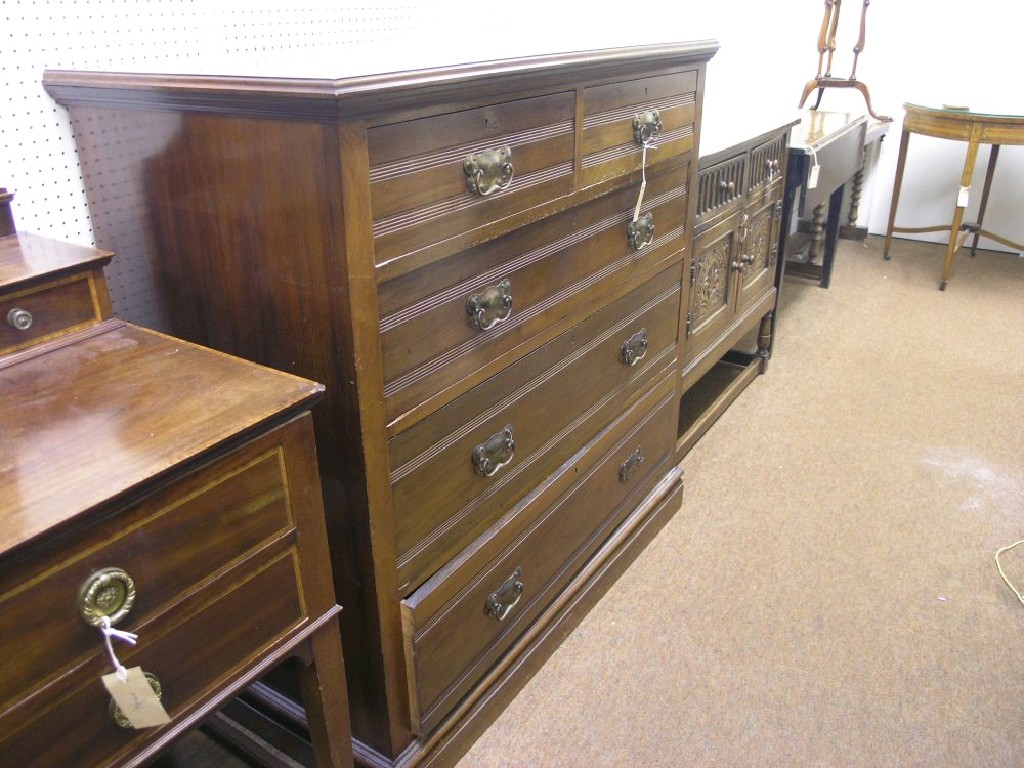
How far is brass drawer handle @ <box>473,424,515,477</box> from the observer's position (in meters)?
1.40

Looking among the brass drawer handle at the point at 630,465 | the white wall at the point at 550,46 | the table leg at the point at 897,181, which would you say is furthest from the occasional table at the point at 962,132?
the brass drawer handle at the point at 630,465

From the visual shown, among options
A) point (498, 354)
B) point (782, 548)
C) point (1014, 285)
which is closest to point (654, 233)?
point (498, 354)

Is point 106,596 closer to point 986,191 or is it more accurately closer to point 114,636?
point 114,636

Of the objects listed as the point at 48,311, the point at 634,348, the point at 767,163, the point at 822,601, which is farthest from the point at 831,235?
the point at 48,311

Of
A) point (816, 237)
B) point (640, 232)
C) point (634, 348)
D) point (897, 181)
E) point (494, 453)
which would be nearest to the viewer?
point (494, 453)

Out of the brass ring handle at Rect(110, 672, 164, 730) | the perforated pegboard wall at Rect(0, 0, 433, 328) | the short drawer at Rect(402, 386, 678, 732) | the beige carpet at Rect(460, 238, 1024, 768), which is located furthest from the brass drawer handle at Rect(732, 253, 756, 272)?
the brass ring handle at Rect(110, 672, 164, 730)

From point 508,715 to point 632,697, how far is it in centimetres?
26

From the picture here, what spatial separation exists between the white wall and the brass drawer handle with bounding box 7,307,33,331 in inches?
12.4

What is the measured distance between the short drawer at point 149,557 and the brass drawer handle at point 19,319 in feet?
1.23

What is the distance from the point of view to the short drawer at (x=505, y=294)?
3.89ft

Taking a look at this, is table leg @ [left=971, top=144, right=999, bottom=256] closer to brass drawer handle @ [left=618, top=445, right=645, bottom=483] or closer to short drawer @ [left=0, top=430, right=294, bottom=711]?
brass drawer handle @ [left=618, top=445, right=645, bottom=483]

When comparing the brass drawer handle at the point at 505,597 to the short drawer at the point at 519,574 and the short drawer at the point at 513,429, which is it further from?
the short drawer at the point at 513,429

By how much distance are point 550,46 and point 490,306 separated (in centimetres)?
48

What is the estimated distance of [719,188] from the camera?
236 centimetres
